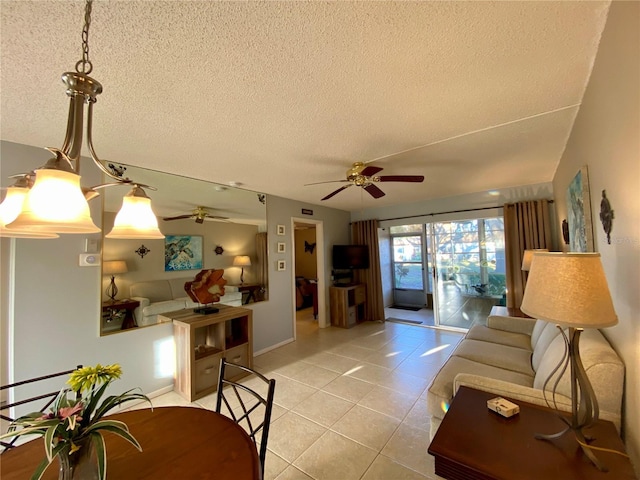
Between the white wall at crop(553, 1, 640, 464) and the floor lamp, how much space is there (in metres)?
0.23

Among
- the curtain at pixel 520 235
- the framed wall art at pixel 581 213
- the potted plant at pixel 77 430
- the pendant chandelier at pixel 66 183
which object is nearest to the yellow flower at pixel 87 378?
the potted plant at pixel 77 430

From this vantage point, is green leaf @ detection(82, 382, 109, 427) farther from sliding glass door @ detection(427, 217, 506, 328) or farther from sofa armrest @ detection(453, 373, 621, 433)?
sliding glass door @ detection(427, 217, 506, 328)

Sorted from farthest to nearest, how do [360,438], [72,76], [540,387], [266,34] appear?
[360,438] → [540,387] → [266,34] → [72,76]

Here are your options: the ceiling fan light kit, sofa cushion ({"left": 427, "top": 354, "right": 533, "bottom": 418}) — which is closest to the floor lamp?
sofa cushion ({"left": 427, "top": 354, "right": 533, "bottom": 418})

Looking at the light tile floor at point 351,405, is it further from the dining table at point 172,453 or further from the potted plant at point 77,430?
the potted plant at point 77,430

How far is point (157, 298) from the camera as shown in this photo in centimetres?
294

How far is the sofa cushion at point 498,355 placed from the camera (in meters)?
2.17

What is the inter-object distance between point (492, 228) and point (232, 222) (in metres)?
4.44

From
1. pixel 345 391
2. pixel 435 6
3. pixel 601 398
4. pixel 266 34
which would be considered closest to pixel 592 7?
pixel 435 6

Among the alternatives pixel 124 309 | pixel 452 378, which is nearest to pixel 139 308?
pixel 124 309

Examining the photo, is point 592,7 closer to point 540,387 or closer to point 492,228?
point 540,387

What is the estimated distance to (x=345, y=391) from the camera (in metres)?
2.74

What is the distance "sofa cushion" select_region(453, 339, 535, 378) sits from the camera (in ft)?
7.12

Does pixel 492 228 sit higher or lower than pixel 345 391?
higher
